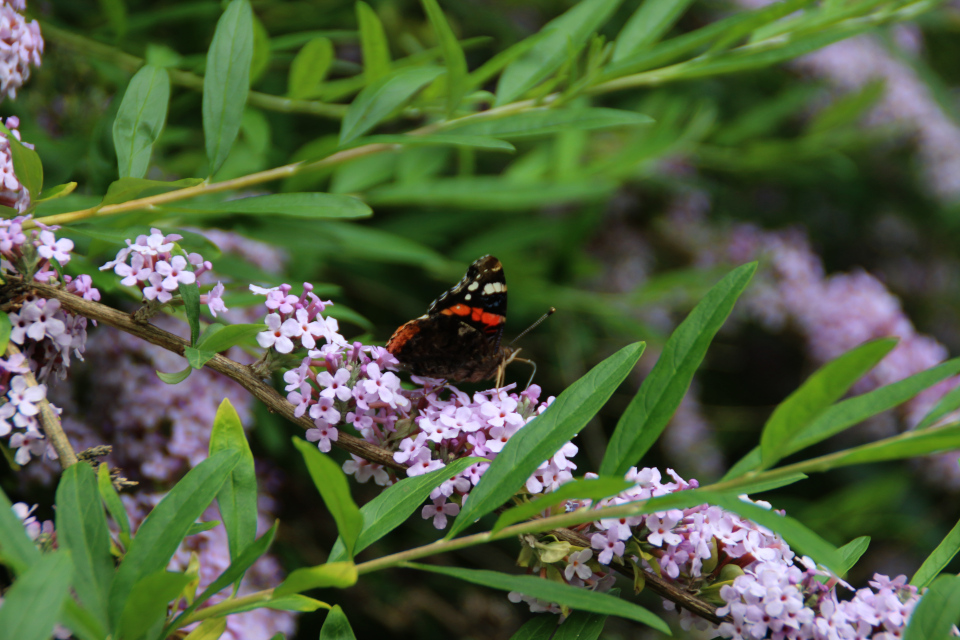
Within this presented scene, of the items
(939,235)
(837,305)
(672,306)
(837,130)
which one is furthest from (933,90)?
(672,306)

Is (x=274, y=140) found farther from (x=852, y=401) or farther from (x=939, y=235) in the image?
(x=939, y=235)

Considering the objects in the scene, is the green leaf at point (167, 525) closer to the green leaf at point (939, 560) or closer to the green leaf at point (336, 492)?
the green leaf at point (336, 492)

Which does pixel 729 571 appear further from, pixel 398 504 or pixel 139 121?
pixel 139 121

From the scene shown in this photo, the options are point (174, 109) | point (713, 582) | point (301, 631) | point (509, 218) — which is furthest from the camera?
point (509, 218)

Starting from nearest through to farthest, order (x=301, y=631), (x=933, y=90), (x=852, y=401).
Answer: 1. (x=852, y=401)
2. (x=301, y=631)
3. (x=933, y=90)

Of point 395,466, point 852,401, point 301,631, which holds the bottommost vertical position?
point 301,631

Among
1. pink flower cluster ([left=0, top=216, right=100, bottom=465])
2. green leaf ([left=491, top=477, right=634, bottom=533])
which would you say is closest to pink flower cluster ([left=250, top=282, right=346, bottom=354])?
pink flower cluster ([left=0, top=216, right=100, bottom=465])

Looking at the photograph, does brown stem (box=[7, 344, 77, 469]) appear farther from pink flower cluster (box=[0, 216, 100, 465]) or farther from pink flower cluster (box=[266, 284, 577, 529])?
pink flower cluster (box=[266, 284, 577, 529])
